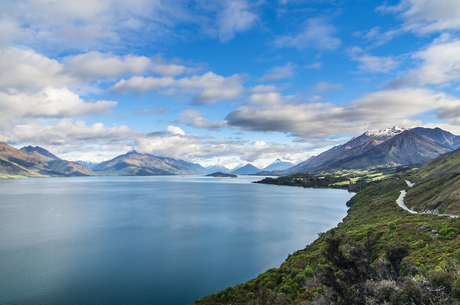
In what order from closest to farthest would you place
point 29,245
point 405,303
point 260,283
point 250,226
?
point 405,303 → point 260,283 → point 29,245 → point 250,226

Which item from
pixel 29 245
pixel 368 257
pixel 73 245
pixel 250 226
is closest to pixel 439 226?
pixel 368 257

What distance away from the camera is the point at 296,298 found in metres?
24.3

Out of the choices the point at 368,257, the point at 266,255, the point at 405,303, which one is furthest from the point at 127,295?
the point at 405,303

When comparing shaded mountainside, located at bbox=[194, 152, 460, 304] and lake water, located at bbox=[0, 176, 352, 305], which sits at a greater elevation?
shaded mountainside, located at bbox=[194, 152, 460, 304]

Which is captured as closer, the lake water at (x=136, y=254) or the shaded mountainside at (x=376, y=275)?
the shaded mountainside at (x=376, y=275)

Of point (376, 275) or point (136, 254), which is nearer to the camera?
point (376, 275)

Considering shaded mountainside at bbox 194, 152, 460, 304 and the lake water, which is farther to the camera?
the lake water

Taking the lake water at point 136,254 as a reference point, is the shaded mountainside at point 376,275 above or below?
above

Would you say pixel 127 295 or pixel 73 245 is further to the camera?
pixel 73 245

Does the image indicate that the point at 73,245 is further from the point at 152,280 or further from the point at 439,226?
the point at 439,226

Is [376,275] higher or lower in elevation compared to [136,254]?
higher

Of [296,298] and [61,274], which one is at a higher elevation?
[296,298]

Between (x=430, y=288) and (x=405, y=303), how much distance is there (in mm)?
1845

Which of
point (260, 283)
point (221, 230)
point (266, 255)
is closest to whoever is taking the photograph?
point (260, 283)
